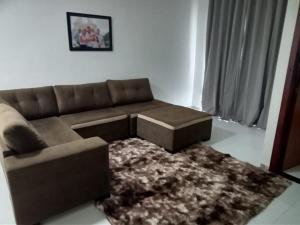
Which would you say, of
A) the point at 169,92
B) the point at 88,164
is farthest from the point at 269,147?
the point at 169,92

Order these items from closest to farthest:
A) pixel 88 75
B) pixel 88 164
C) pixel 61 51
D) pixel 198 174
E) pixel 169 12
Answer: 1. pixel 88 164
2. pixel 198 174
3. pixel 61 51
4. pixel 88 75
5. pixel 169 12

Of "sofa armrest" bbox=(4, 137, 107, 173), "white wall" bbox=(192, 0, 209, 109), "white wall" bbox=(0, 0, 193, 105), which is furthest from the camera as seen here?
"white wall" bbox=(192, 0, 209, 109)

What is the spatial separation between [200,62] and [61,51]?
2.78 metres

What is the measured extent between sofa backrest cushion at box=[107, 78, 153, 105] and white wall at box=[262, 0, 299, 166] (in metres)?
2.03

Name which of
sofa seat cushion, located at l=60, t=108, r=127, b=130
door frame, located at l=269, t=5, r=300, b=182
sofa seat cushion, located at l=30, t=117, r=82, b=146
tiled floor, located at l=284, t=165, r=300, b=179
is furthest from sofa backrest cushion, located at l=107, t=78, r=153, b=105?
tiled floor, located at l=284, t=165, r=300, b=179

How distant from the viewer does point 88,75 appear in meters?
3.57

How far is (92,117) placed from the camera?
2.97m

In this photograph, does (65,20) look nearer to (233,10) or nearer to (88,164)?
(88,164)

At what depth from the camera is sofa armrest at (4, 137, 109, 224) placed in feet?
5.11

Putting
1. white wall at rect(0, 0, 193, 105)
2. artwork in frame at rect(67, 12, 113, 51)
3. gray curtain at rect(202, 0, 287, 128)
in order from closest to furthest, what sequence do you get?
white wall at rect(0, 0, 193, 105), artwork in frame at rect(67, 12, 113, 51), gray curtain at rect(202, 0, 287, 128)

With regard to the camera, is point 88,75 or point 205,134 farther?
point 88,75

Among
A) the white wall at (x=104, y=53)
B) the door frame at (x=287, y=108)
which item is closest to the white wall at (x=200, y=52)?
the white wall at (x=104, y=53)

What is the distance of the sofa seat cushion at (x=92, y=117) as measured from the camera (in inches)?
110

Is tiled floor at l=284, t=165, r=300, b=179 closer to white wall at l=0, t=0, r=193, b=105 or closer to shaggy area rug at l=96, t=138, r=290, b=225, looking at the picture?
shaggy area rug at l=96, t=138, r=290, b=225
